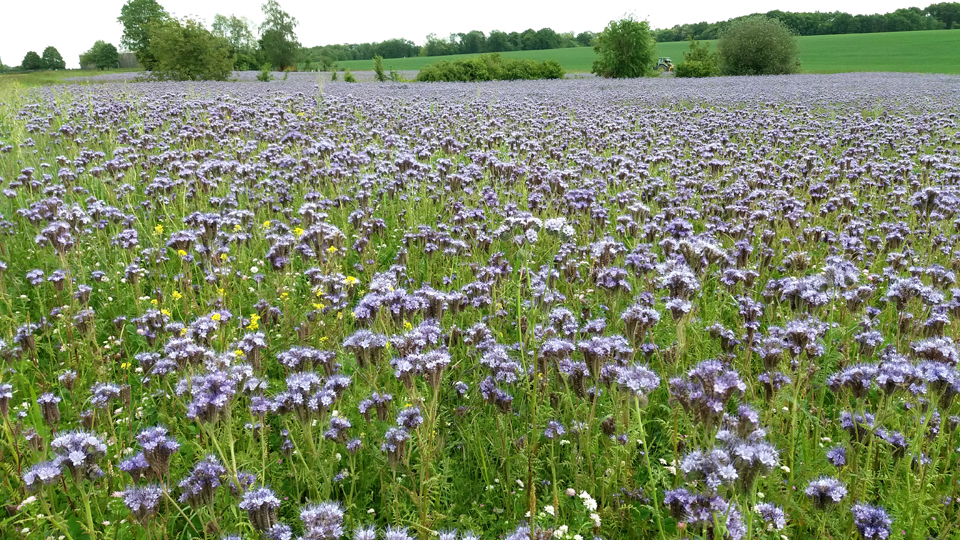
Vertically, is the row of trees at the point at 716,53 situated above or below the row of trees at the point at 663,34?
below

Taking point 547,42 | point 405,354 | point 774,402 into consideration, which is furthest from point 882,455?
point 547,42

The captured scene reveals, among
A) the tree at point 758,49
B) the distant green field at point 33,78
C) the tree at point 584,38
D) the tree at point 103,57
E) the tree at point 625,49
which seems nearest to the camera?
the distant green field at point 33,78

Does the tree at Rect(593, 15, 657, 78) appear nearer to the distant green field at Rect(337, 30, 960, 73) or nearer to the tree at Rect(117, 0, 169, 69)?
the distant green field at Rect(337, 30, 960, 73)

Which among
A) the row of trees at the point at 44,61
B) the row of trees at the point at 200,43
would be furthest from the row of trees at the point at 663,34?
the row of trees at the point at 44,61

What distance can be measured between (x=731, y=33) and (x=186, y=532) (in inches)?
1979

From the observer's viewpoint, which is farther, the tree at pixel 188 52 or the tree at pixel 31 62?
the tree at pixel 31 62

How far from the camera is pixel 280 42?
66188mm

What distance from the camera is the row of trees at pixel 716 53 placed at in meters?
38.1

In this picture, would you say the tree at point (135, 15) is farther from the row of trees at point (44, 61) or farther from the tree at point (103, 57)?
the row of trees at point (44, 61)

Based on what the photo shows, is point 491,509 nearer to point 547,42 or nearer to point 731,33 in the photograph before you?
point 731,33

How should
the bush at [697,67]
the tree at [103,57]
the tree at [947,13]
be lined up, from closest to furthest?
the bush at [697,67]
the tree at [103,57]
the tree at [947,13]

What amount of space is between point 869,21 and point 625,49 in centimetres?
8305

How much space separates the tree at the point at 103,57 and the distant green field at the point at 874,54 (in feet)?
141

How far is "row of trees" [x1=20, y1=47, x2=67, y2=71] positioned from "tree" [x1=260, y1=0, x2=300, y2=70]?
5919 cm
